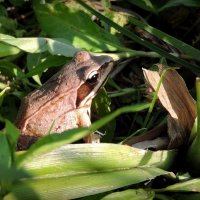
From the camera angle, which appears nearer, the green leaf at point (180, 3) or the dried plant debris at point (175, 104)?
the dried plant debris at point (175, 104)

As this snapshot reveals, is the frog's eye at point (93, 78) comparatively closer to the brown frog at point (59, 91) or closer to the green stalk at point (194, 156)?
the brown frog at point (59, 91)

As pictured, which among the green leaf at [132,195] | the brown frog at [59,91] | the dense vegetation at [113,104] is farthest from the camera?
the brown frog at [59,91]

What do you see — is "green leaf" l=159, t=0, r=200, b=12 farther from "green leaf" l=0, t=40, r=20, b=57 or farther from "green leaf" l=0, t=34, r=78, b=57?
"green leaf" l=0, t=40, r=20, b=57

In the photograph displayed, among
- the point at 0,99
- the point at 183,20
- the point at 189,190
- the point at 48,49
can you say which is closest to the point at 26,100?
the point at 0,99

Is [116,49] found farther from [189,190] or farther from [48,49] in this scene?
[189,190]

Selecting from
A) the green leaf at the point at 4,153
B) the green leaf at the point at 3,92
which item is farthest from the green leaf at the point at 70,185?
the green leaf at the point at 3,92
